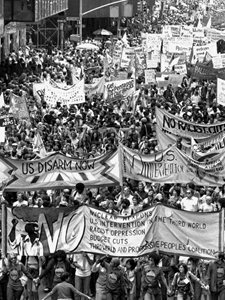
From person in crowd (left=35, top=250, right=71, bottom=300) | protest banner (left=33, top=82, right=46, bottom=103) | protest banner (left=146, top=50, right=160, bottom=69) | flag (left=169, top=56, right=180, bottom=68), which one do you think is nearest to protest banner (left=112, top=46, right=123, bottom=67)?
protest banner (left=146, top=50, right=160, bottom=69)

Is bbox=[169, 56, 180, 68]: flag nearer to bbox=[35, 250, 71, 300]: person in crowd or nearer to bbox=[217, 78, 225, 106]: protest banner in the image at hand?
bbox=[217, 78, 225, 106]: protest banner

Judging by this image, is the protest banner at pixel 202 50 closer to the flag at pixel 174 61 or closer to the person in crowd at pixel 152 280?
the flag at pixel 174 61

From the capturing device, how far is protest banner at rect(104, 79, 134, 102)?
28734 mm

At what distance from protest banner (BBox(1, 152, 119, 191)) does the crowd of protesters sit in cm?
17

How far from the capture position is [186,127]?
866 inches

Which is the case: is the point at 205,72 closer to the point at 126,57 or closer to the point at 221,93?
the point at 126,57

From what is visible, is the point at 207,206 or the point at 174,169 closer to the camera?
the point at 207,206

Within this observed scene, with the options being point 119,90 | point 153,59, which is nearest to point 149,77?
point 119,90

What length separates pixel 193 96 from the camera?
3056 cm

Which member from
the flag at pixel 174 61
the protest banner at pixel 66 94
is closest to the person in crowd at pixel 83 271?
the protest banner at pixel 66 94

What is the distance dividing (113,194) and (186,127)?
391cm

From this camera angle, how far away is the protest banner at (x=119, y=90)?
28.7m

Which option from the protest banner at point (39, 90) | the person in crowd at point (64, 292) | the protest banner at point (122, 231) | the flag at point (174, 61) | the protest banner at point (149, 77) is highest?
the protest banner at point (122, 231)

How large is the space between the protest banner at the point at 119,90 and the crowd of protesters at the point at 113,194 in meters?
0.28
